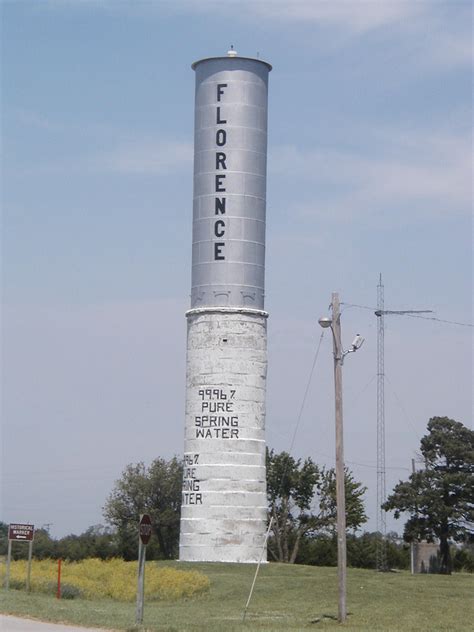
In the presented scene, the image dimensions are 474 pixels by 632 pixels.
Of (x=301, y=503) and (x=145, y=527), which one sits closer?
(x=145, y=527)

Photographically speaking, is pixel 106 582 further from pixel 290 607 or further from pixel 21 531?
pixel 290 607

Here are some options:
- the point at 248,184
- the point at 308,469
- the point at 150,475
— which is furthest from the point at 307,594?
the point at 150,475

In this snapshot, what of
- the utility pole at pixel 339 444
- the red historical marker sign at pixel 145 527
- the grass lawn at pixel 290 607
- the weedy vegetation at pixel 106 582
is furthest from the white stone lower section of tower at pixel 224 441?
the red historical marker sign at pixel 145 527

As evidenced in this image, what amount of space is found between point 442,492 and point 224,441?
12544 mm

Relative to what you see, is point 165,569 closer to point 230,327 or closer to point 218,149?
point 230,327

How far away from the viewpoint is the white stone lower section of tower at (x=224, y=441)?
62.0 m

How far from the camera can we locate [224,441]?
204ft

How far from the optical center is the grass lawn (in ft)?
113

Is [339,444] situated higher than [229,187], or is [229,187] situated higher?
[229,187]

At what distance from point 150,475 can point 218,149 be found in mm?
32803

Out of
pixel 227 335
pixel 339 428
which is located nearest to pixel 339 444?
pixel 339 428

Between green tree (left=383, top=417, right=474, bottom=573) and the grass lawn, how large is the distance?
12822 millimetres

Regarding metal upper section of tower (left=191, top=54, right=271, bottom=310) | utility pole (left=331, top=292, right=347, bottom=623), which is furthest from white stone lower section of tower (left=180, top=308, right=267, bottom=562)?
utility pole (left=331, top=292, right=347, bottom=623)

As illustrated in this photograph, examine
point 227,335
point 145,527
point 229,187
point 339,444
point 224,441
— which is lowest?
point 145,527
